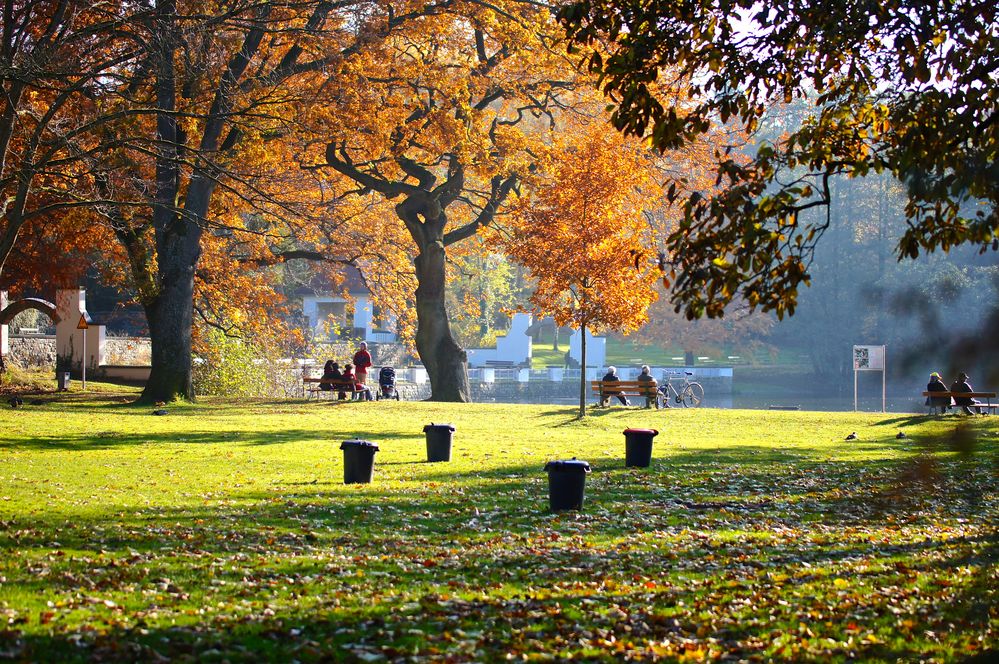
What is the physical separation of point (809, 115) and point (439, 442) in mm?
10017

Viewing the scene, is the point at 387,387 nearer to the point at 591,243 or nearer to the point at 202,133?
the point at 202,133

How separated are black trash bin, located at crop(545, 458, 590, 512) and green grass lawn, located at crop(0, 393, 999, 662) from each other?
0.64 feet

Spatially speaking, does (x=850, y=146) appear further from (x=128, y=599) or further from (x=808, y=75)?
(x=128, y=599)

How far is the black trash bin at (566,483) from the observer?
1237 centimetres

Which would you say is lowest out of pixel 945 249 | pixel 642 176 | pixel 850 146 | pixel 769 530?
pixel 769 530

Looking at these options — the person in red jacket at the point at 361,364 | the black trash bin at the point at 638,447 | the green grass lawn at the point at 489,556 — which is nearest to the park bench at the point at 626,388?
the person in red jacket at the point at 361,364

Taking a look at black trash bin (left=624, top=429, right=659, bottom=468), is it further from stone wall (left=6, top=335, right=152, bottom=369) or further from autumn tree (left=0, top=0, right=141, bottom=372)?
stone wall (left=6, top=335, right=152, bottom=369)

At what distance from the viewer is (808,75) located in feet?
31.7

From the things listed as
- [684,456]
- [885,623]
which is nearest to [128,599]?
[885,623]

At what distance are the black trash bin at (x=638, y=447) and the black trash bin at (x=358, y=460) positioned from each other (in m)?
4.16

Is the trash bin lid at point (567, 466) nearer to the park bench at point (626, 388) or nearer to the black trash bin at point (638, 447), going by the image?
the black trash bin at point (638, 447)

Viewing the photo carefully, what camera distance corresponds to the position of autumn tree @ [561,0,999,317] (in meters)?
7.87

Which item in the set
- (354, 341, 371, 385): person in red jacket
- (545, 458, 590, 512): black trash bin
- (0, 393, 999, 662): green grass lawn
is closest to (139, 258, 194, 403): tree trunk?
(354, 341, 371, 385): person in red jacket

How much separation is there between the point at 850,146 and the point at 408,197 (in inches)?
1125
